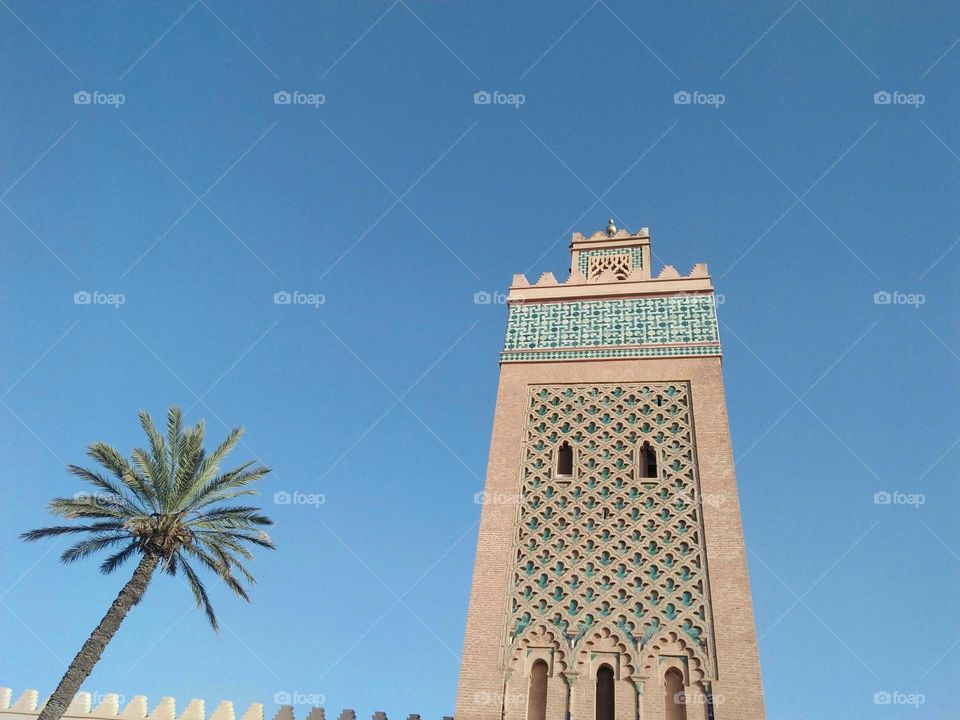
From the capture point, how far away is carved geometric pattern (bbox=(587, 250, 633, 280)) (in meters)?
12.2

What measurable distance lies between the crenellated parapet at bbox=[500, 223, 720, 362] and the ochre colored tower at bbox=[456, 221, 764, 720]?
26 millimetres

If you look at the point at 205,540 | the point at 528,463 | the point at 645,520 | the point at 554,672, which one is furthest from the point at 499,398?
the point at 205,540

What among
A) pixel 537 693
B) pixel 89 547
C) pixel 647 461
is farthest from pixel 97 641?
pixel 647 461

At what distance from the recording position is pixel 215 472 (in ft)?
36.6

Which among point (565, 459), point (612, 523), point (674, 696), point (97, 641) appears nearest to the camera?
point (674, 696)

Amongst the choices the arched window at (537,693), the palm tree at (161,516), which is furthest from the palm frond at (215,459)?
the arched window at (537,693)

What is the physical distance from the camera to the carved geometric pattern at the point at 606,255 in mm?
12297

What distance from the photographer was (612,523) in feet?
31.2

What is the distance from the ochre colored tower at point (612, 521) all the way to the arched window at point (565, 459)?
0.02m

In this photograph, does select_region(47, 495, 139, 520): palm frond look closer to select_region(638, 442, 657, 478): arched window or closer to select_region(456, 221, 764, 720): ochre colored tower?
select_region(456, 221, 764, 720): ochre colored tower

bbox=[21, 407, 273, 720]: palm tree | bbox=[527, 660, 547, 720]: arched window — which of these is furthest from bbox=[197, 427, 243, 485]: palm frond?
bbox=[527, 660, 547, 720]: arched window

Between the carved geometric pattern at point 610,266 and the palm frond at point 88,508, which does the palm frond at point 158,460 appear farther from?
the carved geometric pattern at point 610,266

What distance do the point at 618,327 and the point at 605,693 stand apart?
5.06m

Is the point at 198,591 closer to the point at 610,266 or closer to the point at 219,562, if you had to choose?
the point at 219,562
